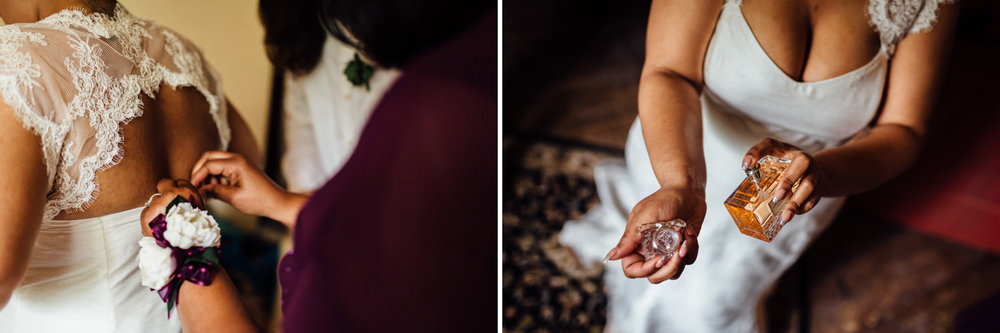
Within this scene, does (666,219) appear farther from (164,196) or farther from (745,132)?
(164,196)

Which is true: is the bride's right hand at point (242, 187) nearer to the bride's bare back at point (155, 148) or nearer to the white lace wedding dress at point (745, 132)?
the bride's bare back at point (155, 148)

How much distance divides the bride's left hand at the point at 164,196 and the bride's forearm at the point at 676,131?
65cm

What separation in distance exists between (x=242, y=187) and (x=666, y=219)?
0.61m

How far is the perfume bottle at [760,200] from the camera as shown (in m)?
0.73

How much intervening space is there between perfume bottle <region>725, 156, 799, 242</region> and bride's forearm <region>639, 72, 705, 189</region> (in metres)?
0.08

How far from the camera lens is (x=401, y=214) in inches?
31.9

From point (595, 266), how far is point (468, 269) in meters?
0.79

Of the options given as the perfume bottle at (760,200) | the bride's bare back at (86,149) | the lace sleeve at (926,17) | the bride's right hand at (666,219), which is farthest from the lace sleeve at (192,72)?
the lace sleeve at (926,17)

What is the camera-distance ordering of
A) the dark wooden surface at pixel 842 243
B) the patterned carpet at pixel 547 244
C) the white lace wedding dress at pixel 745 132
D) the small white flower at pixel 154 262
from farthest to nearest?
1. the patterned carpet at pixel 547 244
2. the dark wooden surface at pixel 842 243
3. the white lace wedding dress at pixel 745 132
4. the small white flower at pixel 154 262

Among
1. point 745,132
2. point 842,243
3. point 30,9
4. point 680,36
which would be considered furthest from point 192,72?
point 842,243

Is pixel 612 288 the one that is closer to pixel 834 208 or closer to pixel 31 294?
pixel 834 208

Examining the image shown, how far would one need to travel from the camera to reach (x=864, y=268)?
1.18 m

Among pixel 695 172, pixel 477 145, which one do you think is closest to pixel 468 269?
pixel 477 145

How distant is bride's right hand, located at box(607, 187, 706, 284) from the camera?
2.64ft
